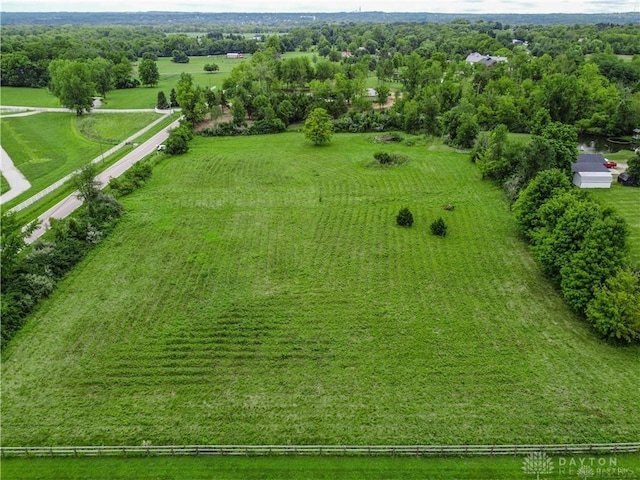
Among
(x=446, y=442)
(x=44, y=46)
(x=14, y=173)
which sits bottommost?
(x=446, y=442)

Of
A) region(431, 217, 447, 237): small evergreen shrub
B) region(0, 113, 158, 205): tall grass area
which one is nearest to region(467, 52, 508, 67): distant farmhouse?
region(0, 113, 158, 205): tall grass area

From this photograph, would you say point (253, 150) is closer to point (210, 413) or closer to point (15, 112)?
point (210, 413)

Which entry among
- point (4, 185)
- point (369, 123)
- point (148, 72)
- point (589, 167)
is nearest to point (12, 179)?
point (4, 185)

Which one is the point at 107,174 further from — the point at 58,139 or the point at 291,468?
the point at 291,468

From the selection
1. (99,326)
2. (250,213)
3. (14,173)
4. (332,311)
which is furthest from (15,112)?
(332,311)

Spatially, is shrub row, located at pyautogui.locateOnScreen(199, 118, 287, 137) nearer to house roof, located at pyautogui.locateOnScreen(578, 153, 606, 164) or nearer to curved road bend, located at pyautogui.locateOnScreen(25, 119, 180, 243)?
curved road bend, located at pyautogui.locateOnScreen(25, 119, 180, 243)

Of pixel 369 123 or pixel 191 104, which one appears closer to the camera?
pixel 369 123
